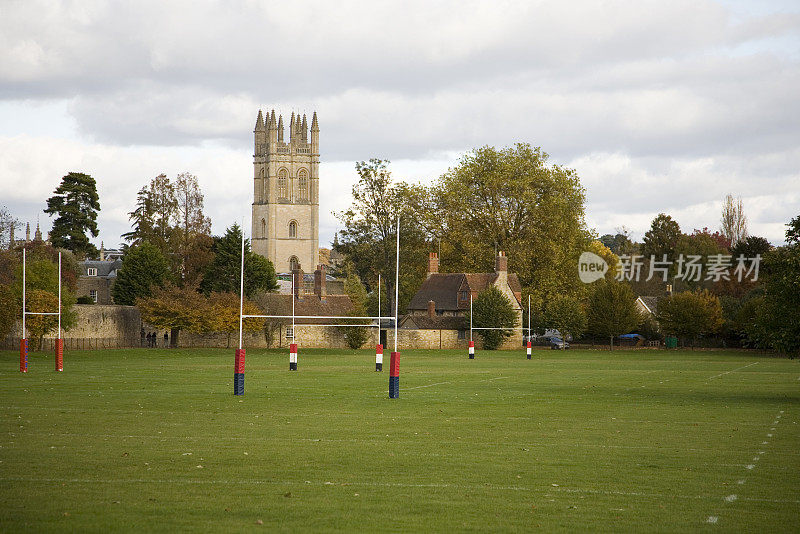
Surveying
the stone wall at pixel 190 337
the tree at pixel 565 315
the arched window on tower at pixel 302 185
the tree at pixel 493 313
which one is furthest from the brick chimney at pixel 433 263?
the arched window on tower at pixel 302 185

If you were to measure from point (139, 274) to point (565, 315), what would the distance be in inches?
1363

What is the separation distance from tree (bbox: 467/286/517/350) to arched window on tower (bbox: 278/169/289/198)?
78.6 m

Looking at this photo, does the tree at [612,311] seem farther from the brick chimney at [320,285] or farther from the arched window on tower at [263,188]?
the arched window on tower at [263,188]

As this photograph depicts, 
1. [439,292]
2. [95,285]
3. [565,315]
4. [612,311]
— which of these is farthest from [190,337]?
[612,311]

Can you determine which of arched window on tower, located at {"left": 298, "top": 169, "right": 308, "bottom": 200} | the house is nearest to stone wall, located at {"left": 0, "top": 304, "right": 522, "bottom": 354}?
the house

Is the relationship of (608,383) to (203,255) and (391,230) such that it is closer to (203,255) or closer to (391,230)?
(391,230)

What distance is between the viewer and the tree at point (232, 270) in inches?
3236

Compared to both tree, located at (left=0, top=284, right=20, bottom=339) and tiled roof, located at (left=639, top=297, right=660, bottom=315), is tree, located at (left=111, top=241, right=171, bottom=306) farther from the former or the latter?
tiled roof, located at (left=639, top=297, right=660, bottom=315)

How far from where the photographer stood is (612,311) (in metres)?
85.8

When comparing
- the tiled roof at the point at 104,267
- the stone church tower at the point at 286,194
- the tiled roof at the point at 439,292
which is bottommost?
the tiled roof at the point at 439,292

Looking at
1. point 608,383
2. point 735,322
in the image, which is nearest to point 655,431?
point 608,383

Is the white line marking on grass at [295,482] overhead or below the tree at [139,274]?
below

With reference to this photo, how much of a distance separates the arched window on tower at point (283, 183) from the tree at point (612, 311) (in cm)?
7643

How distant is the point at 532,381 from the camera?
119 ft
